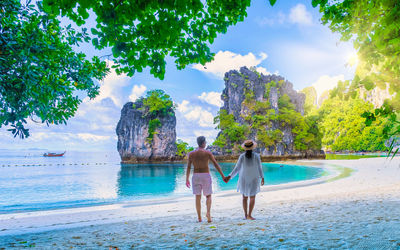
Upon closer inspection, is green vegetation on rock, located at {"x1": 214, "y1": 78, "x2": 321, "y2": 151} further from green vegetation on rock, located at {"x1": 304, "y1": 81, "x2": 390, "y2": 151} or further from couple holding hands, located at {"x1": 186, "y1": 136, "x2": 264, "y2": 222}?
couple holding hands, located at {"x1": 186, "y1": 136, "x2": 264, "y2": 222}

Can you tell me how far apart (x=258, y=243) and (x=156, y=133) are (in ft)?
155

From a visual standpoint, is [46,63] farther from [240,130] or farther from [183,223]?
[240,130]

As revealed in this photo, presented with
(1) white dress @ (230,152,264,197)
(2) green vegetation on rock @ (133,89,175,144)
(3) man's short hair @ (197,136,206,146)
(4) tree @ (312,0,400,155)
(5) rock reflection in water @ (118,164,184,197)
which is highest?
(2) green vegetation on rock @ (133,89,175,144)

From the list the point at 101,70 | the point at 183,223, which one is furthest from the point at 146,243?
the point at 101,70

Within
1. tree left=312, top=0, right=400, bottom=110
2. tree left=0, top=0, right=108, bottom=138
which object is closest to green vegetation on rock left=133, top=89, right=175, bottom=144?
tree left=0, top=0, right=108, bottom=138

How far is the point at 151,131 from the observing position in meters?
49.1

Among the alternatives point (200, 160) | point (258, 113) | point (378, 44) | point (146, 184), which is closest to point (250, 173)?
point (200, 160)

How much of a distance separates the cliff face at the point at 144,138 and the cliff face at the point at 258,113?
1043 cm

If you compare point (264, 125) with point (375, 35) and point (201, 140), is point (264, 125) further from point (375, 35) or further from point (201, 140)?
point (375, 35)

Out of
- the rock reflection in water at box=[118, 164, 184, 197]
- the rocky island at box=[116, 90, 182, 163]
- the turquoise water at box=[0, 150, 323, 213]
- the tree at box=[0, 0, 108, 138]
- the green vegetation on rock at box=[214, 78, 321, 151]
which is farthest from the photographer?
the rocky island at box=[116, 90, 182, 163]

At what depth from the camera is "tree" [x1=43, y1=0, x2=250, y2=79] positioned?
2.68m

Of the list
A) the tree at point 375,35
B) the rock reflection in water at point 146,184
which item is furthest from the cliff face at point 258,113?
the tree at point 375,35

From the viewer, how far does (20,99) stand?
4.96m

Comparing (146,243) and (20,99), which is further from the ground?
(20,99)
